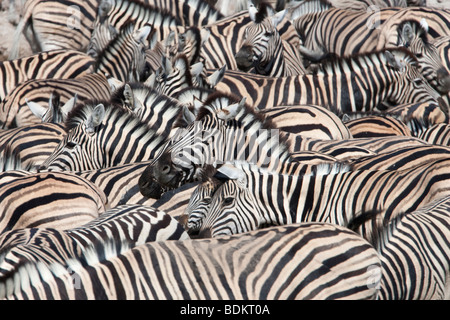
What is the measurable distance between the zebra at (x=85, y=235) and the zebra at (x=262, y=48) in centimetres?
483

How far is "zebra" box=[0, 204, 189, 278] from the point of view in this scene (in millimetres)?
4274

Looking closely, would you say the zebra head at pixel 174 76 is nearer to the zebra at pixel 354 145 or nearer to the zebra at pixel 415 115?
the zebra at pixel 415 115

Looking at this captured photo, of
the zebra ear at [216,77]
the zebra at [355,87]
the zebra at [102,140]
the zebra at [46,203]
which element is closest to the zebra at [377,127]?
the zebra at [355,87]

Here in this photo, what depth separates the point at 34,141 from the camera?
7461 mm

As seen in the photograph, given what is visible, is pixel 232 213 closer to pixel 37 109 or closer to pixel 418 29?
pixel 37 109

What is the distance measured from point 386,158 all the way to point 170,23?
18.0 ft

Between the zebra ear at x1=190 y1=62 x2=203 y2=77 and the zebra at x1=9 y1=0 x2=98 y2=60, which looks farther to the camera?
the zebra at x1=9 y1=0 x2=98 y2=60

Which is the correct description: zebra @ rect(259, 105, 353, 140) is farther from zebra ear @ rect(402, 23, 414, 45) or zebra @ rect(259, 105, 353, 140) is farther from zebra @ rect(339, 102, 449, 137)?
zebra ear @ rect(402, 23, 414, 45)

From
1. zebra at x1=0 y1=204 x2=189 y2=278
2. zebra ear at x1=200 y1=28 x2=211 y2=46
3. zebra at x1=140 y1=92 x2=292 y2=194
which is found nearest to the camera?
zebra at x1=0 y1=204 x2=189 y2=278

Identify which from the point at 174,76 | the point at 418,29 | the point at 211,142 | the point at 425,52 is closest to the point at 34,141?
the point at 174,76

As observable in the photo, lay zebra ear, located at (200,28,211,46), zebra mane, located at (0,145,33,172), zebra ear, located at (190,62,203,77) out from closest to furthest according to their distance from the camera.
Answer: zebra mane, located at (0,145,33,172) < zebra ear, located at (190,62,203,77) < zebra ear, located at (200,28,211,46)

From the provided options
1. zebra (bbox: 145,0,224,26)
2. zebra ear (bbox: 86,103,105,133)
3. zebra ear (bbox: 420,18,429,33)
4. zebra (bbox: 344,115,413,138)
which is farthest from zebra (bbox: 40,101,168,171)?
zebra (bbox: 145,0,224,26)

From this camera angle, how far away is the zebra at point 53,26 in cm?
1112

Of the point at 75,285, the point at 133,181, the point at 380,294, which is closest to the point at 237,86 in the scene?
the point at 133,181
